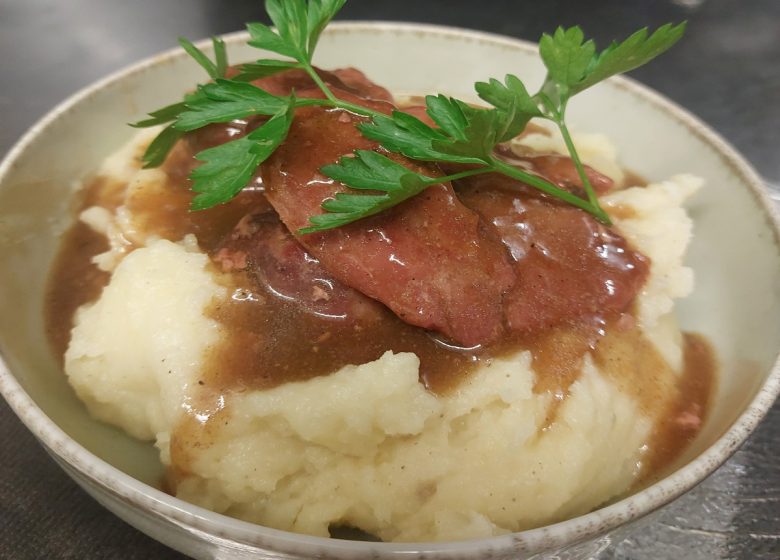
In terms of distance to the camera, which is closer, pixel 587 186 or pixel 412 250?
pixel 412 250

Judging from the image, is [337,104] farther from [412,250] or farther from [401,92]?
[401,92]

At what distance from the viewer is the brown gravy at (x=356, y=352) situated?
2.02m

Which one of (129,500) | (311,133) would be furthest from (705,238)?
(129,500)

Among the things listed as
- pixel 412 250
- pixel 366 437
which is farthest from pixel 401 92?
pixel 366 437

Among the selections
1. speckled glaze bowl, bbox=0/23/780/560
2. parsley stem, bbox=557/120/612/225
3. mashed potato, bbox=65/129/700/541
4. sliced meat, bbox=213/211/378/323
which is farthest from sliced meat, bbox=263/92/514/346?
speckled glaze bowl, bbox=0/23/780/560

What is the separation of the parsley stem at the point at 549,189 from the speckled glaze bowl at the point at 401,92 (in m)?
0.73

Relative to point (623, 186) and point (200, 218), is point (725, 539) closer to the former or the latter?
point (623, 186)

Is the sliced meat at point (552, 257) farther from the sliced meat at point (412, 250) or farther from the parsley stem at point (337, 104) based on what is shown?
the parsley stem at point (337, 104)

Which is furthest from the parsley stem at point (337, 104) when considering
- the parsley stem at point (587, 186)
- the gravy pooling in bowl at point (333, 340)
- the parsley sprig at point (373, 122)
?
the parsley stem at point (587, 186)

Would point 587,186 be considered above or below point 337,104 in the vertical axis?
below

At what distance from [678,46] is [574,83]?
12.9 ft

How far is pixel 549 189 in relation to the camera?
7.38ft

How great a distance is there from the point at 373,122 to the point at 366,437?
3.43 feet

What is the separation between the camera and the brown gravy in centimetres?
202
